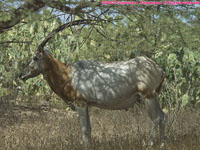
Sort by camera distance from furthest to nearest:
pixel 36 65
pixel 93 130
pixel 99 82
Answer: pixel 93 130 → pixel 36 65 → pixel 99 82

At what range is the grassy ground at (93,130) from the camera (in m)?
6.52

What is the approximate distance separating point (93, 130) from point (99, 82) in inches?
135

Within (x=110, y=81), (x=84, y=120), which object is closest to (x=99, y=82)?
(x=110, y=81)

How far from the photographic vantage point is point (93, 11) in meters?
5.56

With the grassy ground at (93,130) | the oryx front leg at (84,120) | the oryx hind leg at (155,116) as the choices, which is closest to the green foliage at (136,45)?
the oryx hind leg at (155,116)

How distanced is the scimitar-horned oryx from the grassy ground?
0.45 meters

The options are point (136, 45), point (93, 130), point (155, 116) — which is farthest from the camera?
point (93, 130)

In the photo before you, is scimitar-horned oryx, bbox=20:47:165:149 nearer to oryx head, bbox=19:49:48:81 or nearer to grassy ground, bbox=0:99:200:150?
Result: oryx head, bbox=19:49:48:81

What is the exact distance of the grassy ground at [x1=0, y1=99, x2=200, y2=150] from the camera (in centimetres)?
652

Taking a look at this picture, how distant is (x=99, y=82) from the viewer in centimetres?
656

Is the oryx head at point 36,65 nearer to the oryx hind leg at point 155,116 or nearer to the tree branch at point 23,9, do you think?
the tree branch at point 23,9

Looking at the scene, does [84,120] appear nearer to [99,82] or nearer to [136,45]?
[99,82]

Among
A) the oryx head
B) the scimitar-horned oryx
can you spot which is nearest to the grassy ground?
the scimitar-horned oryx

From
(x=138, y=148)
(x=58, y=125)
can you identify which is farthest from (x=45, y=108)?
(x=138, y=148)
